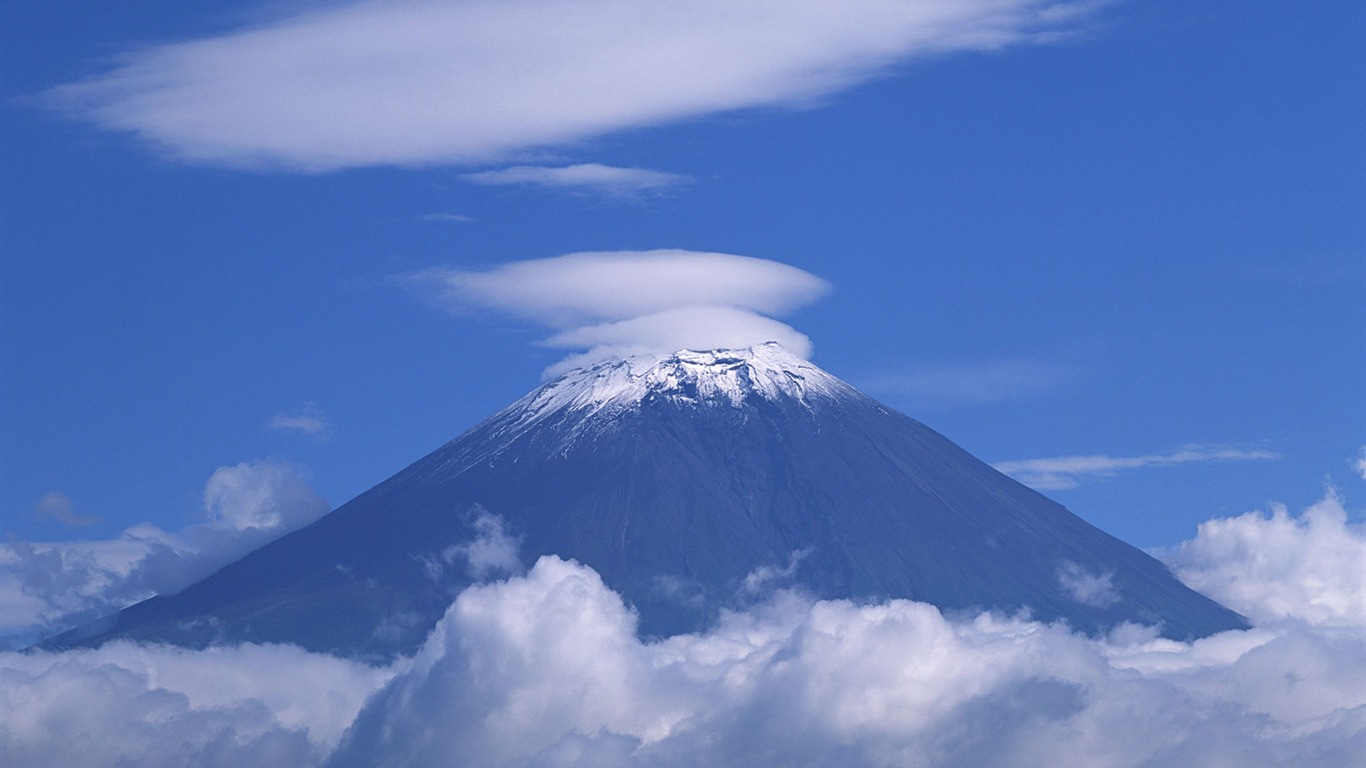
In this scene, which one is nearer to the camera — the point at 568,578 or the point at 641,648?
the point at 568,578

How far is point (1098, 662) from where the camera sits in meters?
162

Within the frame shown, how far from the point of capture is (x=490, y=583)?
200m

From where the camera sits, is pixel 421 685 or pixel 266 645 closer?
pixel 421 685

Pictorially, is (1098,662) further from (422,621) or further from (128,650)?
(128,650)

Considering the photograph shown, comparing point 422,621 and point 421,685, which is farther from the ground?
point 422,621

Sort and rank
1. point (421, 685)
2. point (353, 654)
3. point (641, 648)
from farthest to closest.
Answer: point (353, 654) < point (641, 648) < point (421, 685)

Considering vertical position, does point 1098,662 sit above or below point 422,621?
below

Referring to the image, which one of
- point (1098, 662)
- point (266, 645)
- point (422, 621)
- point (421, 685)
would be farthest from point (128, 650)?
point (1098, 662)

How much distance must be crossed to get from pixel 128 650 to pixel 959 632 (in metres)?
82.9

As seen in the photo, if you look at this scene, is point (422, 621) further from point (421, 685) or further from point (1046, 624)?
point (1046, 624)

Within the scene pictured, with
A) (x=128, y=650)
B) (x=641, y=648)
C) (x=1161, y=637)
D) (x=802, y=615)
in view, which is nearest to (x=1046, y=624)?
(x=1161, y=637)

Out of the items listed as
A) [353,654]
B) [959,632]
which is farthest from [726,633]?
[353,654]

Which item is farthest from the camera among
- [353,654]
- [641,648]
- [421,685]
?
[353,654]

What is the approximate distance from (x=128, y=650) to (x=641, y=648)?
55198 mm
